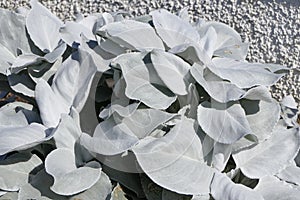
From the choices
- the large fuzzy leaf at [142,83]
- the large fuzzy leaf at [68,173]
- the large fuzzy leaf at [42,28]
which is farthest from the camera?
the large fuzzy leaf at [42,28]

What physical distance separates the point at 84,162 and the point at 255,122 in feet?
→ 1.33

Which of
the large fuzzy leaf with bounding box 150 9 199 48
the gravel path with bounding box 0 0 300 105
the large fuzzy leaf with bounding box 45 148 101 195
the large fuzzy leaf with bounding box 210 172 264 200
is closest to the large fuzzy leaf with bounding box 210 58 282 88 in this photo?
the large fuzzy leaf with bounding box 150 9 199 48

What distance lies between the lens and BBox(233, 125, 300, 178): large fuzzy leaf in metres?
1.21

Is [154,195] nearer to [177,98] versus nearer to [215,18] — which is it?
[177,98]

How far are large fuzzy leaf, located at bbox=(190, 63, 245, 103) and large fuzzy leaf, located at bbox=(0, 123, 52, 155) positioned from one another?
0.35 m

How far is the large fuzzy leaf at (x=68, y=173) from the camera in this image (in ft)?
3.40

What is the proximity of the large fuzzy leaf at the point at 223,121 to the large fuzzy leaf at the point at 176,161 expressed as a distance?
0.04m

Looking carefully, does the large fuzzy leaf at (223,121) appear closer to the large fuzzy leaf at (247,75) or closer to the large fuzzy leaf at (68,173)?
the large fuzzy leaf at (247,75)

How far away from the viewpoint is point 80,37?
134 cm

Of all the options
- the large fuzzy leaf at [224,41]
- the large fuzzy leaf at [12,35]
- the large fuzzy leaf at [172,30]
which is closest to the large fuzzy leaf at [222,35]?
the large fuzzy leaf at [224,41]

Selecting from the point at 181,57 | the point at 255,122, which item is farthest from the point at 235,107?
the point at 181,57

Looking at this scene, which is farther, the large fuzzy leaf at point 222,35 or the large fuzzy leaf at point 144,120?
the large fuzzy leaf at point 222,35

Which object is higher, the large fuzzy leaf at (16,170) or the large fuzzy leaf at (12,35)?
the large fuzzy leaf at (12,35)

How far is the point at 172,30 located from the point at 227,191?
42 centimetres
